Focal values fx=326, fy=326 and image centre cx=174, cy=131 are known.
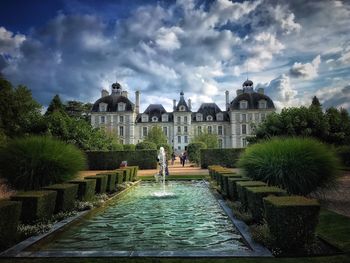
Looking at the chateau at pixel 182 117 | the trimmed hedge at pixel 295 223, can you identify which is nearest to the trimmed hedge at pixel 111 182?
the trimmed hedge at pixel 295 223

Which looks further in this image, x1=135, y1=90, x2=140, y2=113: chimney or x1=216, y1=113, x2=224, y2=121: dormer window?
x1=135, y1=90, x2=140, y2=113: chimney

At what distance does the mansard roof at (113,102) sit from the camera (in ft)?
193

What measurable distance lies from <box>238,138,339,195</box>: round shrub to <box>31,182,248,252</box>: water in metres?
1.67

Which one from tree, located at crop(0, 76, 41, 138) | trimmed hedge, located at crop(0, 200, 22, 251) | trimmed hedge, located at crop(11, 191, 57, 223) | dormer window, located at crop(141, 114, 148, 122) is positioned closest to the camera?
trimmed hedge, located at crop(0, 200, 22, 251)

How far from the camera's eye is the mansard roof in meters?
58.7

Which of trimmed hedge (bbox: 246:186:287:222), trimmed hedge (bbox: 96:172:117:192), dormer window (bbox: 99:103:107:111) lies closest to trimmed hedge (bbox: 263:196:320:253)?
trimmed hedge (bbox: 246:186:287:222)

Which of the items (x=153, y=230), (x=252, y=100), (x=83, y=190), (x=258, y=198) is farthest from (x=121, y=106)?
(x=258, y=198)

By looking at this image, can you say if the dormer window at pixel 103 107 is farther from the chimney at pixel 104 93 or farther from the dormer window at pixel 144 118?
the dormer window at pixel 144 118

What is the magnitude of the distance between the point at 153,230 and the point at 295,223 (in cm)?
264

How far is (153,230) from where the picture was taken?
19.4 feet

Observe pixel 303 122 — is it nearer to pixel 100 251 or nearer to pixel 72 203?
pixel 72 203

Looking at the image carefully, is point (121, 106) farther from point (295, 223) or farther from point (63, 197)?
point (295, 223)

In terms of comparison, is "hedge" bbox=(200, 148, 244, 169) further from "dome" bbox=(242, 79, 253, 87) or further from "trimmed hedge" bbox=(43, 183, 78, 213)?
"dome" bbox=(242, 79, 253, 87)

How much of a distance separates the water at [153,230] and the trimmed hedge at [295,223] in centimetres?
68
